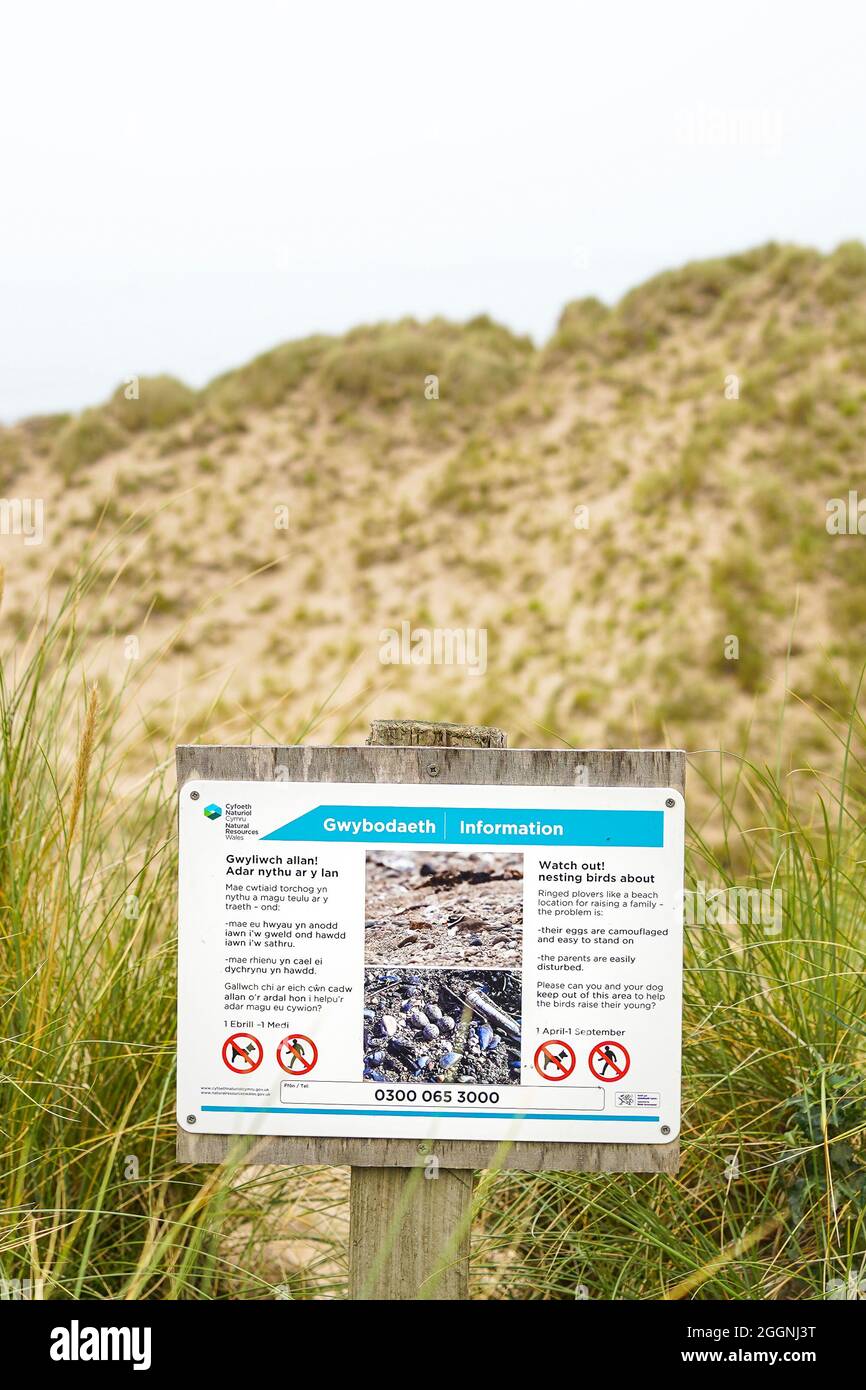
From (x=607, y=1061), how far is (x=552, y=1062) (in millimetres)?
84

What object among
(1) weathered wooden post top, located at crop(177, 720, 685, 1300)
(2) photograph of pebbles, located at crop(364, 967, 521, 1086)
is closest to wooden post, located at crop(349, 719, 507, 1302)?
(1) weathered wooden post top, located at crop(177, 720, 685, 1300)

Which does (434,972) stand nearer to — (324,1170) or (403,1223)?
(403,1223)

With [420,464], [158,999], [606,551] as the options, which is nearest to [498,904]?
[158,999]

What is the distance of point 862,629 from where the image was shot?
18.0 m

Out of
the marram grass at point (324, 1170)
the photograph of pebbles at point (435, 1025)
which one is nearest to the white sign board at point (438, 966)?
the photograph of pebbles at point (435, 1025)

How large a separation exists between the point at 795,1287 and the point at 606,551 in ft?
66.6

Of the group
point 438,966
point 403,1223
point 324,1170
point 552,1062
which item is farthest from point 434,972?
point 324,1170

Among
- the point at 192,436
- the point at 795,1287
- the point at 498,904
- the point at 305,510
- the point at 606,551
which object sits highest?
the point at 192,436

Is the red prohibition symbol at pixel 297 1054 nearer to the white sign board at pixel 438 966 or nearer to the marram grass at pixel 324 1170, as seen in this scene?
the white sign board at pixel 438 966

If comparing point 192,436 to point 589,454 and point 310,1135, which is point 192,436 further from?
point 310,1135

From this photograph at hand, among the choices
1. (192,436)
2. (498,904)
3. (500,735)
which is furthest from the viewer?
(192,436)

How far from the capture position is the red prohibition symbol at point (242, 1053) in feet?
5.72

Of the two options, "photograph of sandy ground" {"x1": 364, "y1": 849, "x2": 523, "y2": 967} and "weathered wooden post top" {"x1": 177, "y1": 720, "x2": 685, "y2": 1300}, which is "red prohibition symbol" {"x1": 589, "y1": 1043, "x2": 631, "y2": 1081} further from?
"photograph of sandy ground" {"x1": 364, "y1": 849, "x2": 523, "y2": 967}

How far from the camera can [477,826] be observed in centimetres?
175
